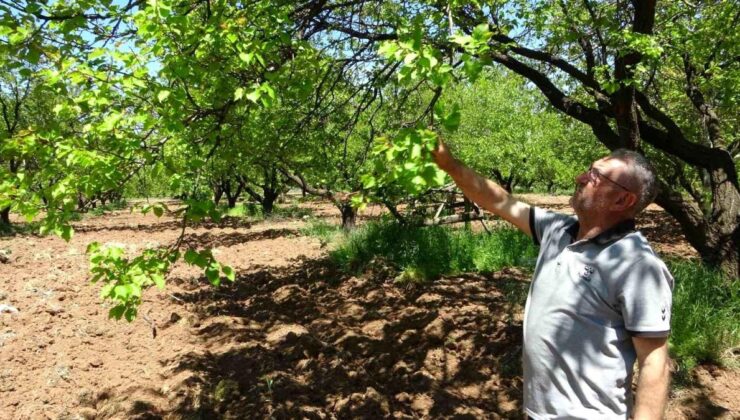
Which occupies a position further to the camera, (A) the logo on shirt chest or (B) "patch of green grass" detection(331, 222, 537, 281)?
(B) "patch of green grass" detection(331, 222, 537, 281)

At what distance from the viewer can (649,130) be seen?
237 inches

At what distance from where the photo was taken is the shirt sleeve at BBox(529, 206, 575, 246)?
2100 mm

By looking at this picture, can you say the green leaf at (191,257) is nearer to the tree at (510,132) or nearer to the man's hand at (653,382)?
the man's hand at (653,382)

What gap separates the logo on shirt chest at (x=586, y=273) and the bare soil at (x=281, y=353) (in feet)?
7.86

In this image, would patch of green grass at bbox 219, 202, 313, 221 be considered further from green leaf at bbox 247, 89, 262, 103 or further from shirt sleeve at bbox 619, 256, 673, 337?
shirt sleeve at bbox 619, 256, 673, 337

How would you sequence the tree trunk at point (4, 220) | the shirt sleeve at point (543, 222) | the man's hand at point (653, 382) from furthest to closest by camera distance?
the tree trunk at point (4, 220) → the shirt sleeve at point (543, 222) → the man's hand at point (653, 382)

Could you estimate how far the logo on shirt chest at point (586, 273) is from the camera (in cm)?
174

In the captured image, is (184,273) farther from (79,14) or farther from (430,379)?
(79,14)

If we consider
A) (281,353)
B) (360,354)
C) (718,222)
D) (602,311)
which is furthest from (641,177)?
(718,222)

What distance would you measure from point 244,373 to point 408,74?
3.68 meters

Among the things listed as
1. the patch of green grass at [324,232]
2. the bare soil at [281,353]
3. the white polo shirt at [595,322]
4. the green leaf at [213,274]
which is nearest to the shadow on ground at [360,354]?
the bare soil at [281,353]

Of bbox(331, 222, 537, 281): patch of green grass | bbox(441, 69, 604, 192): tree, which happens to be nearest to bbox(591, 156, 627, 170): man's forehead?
bbox(331, 222, 537, 281): patch of green grass

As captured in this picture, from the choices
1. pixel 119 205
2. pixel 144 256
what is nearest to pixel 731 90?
pixel 144 256

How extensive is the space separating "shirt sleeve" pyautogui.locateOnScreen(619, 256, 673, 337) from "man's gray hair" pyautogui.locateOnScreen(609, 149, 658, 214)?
271 mm
